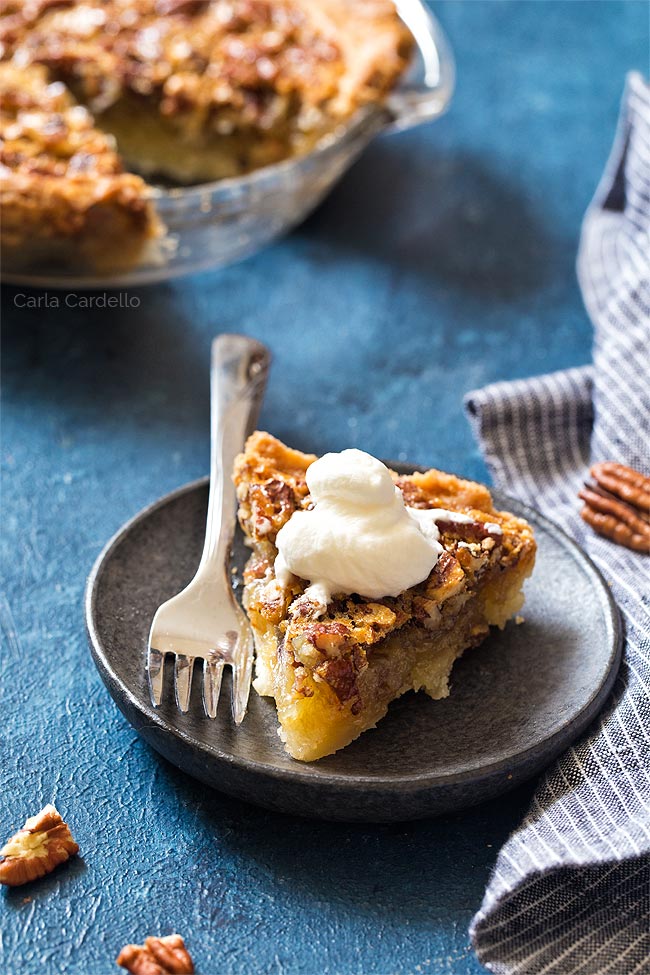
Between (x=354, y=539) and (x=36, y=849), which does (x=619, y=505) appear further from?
(x=36, y=849)

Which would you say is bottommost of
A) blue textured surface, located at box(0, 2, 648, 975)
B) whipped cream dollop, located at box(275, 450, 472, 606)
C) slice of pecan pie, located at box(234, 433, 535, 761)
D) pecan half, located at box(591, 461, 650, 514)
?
blue textured surface, located at box(0, 2, 648, 975)

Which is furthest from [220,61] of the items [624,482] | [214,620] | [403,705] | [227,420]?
[403,705]

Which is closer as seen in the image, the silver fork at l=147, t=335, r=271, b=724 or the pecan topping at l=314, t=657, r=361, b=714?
the pecan topping at l=314, t=657, r=361, b=714

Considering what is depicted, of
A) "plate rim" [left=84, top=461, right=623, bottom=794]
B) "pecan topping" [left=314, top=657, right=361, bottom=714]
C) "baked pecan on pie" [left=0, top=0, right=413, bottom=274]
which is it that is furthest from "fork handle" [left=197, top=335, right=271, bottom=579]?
"baked pecan on pie" [left=0, top=0, right=413, bottom=274]

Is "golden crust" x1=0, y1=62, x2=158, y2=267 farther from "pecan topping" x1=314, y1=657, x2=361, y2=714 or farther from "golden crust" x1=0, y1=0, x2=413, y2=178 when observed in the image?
"pecan topping" x1=314, y1=657, x2=361, y2=714

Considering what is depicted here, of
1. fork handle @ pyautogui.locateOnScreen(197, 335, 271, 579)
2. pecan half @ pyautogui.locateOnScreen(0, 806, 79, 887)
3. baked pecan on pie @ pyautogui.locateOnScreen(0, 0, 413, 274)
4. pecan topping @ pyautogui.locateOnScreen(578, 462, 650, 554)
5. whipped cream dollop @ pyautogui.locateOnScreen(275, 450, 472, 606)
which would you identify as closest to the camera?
pecan half @ pyautogui.locateOnScreen(0, 806, 79, 887)

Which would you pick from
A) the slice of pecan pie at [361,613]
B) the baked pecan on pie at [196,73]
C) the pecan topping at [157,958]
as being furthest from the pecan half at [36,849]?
the baked pecan on pie at [196,73]

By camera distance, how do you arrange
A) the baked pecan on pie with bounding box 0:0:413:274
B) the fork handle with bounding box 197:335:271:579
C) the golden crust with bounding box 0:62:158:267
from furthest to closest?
the baked pecan on pie with bounding box 0:0:413:274 < the golden crust with bounding box 0:62:158:267 < the fork handle with bounding box 197:335:271:579

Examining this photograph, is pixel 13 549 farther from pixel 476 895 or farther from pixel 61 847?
pixel 476 895

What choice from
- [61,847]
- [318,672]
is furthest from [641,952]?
[61,847]
